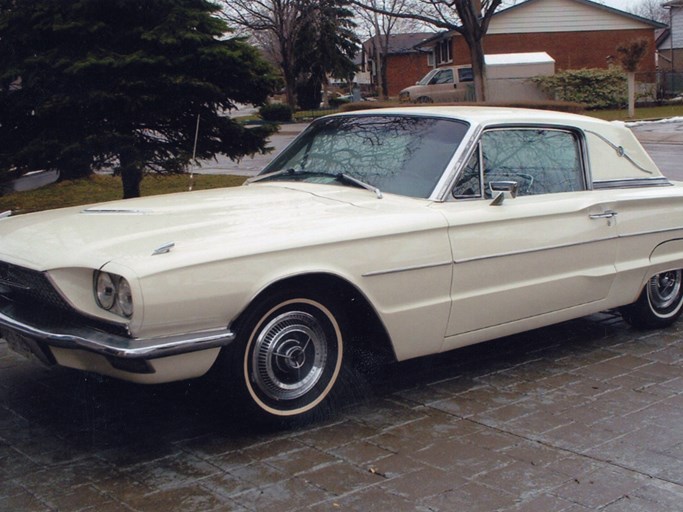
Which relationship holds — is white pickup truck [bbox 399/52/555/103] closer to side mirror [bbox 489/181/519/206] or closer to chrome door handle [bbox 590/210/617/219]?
chrome door handle [bbox 590/210/617/219]

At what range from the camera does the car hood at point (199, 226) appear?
3.92 metres

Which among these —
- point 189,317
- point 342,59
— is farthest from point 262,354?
point 342,59

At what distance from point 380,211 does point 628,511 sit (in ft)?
6.28

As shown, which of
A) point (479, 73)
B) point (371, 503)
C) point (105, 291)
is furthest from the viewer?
point (479, 73)

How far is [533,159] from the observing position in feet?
18.0

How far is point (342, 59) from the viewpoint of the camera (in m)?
50.0

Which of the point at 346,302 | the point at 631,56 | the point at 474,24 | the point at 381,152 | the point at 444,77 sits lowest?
the point at 346,302

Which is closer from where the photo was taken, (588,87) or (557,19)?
(588,87)

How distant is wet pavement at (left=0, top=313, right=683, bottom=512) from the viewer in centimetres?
353

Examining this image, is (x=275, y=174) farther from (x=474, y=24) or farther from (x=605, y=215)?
(x=474, y=24)

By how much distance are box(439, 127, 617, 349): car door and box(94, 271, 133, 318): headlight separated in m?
1.74

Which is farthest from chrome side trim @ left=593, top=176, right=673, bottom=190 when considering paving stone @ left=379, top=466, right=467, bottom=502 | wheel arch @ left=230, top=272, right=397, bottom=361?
paving stone @ left=379, top=466, right=467, bottom=502

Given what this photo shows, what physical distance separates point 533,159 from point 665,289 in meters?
1.52

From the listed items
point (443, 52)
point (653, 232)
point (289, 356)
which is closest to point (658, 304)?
point (653, 232)
